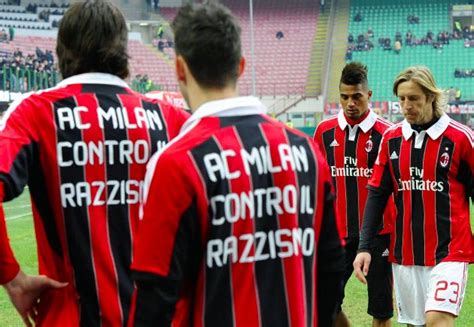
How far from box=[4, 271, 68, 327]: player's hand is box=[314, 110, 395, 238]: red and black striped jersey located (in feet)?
13.3

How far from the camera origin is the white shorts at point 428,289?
555cm

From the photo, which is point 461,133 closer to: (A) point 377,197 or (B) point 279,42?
(A) point 377,197

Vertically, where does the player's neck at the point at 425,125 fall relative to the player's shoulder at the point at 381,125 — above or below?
above

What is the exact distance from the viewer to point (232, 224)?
2586 millimetres

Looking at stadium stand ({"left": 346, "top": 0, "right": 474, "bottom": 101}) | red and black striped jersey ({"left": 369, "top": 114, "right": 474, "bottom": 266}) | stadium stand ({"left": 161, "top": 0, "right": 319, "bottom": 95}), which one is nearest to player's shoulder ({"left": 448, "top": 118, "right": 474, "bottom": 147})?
red and black striped jersey ({"left": 369, "top": 114, "right": 474, "bottom": 266})

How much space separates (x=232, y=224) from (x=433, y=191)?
3347 millimetres

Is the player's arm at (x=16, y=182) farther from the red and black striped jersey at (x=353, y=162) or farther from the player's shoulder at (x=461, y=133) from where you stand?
the red and black striped jersey at (x=353, y=162)

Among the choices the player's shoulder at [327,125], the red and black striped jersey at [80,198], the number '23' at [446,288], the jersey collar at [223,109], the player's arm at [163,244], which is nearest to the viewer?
the player's arm at [163,244]

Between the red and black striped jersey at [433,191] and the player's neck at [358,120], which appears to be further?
the player's neck at [358,120]

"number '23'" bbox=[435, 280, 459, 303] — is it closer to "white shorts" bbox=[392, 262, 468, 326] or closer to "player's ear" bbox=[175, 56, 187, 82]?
"white shorts" bbox=[392, 262, 468, 326]

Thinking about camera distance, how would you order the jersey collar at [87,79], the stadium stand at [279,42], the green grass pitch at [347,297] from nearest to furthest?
the jersey collar at [87,79] → the green grass pitch at [347,297] → the stadium stand at [279,42]

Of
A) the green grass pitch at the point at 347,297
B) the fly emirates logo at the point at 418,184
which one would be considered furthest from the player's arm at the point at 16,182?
the green grass pitch at the point at 347,297

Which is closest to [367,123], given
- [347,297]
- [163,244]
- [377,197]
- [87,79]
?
[377,197]

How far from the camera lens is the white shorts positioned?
18.2 ft
